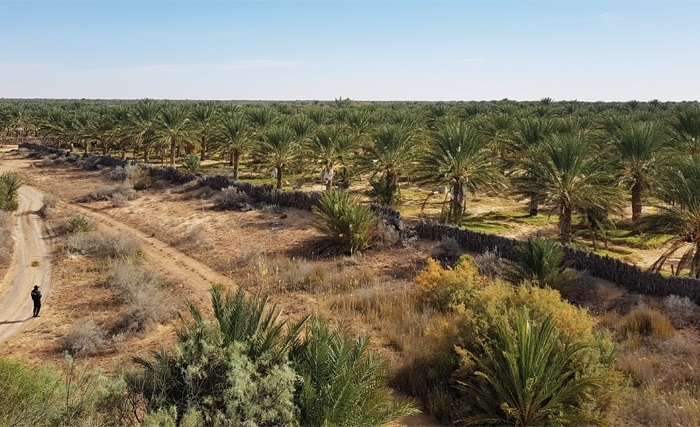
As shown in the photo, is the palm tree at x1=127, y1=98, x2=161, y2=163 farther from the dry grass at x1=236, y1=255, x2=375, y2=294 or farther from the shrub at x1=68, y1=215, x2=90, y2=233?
the dry grass at x1=236, y1=255, x2=375, y2=294

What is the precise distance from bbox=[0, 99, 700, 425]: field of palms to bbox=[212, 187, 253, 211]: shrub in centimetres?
18

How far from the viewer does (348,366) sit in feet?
21.2

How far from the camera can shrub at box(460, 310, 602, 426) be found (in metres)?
6.69

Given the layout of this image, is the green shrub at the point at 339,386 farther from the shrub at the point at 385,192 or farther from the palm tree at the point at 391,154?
the palm tree at the point at 391,154

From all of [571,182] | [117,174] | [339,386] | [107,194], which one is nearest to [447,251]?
[571,182]

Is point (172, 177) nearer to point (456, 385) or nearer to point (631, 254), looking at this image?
point (631, 254)

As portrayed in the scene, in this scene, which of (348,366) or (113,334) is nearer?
(348,366)

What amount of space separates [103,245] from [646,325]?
1716 cm

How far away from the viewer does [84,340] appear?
1107 centimetres

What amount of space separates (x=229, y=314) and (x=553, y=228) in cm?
1974

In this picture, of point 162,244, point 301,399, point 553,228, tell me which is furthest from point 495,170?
point 301,399

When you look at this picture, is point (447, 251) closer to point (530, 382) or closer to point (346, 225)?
point (346, 225)

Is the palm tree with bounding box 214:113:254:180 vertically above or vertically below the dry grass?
above

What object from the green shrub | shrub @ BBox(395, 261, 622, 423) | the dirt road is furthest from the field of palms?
the green shrub
